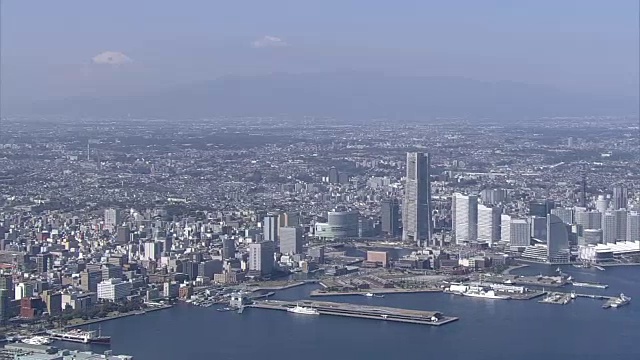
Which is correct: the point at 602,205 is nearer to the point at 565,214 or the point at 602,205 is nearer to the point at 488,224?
the point at 565,214

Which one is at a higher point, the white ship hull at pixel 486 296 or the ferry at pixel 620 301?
the ferry at pixel 620 301

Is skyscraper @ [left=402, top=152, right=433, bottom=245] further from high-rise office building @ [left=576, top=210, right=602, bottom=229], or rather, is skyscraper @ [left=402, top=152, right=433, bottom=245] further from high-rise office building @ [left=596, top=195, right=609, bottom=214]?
high-rise office building @ [left=596, top=195, right=609, bottom=214]

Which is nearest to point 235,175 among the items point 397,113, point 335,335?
point 335,335

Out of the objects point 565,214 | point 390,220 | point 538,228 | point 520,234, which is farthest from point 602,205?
point 390,220

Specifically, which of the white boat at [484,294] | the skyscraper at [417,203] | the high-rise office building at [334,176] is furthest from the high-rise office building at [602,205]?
the high-rise office building at [334,176]

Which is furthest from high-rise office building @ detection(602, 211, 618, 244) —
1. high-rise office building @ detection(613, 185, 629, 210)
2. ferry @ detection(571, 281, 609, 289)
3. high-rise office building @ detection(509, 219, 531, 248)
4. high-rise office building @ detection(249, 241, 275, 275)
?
high-rise office building @ detection(249, 241, 275, 275)

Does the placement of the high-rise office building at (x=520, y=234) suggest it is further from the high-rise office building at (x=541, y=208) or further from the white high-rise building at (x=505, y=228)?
the high-rise office building at (x=541, y=208)
